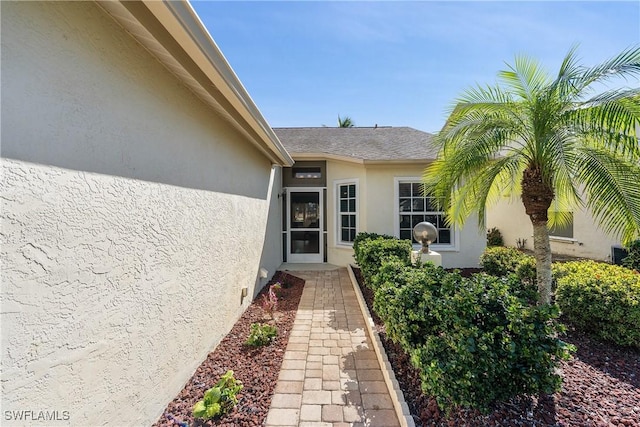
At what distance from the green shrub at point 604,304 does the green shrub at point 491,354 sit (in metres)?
2.51

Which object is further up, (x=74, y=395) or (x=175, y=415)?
(x=74, y=395)

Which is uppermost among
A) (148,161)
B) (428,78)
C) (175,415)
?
(428,78)

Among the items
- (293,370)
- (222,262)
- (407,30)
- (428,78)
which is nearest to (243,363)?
(293,370)

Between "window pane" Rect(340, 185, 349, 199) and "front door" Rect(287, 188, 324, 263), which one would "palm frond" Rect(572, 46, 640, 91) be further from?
"front door" Rect(287, 188, 324, 263)

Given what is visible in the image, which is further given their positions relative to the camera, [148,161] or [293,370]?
[293,370]

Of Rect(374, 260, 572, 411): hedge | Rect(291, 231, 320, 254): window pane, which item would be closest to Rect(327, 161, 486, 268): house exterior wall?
Rect(291, 231, 320, 254): window pane

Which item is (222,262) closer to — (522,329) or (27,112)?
(27,112)

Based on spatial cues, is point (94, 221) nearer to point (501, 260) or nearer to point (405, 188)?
point (405, 188)

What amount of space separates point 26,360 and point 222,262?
10.0ft

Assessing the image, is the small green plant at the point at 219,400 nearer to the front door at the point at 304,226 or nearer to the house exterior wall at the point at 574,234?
the front door at the point at 304,226

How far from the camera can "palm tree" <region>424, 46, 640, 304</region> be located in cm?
375

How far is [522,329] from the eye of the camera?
2674mm

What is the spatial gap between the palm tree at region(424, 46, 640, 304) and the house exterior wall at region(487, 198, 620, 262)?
5793 millimetres

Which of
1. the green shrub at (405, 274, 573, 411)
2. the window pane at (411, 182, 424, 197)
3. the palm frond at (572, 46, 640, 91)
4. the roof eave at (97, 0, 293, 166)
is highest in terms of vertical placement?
the palm frond at (572, 46, 640, 91)
